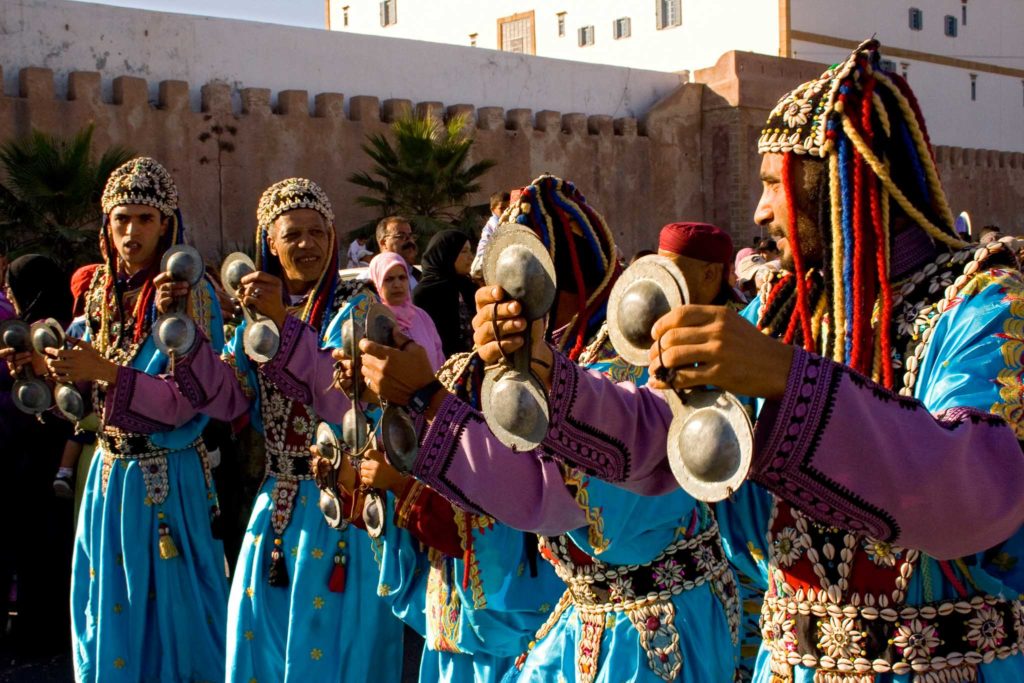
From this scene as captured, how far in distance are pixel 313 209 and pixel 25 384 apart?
1.40 m

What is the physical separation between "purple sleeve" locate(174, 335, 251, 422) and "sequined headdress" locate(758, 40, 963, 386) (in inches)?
121

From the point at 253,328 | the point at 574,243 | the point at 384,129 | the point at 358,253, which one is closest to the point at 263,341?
the point at 253,328

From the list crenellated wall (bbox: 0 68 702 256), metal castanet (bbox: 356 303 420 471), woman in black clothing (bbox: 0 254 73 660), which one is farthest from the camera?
crenellated wall (bbox: 0 68 702 256)

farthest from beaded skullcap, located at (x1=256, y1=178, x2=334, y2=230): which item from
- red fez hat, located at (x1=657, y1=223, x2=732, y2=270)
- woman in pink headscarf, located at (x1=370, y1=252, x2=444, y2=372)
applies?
red fez hat, located at (x1=657, y1=223, x2=732, y2=270)

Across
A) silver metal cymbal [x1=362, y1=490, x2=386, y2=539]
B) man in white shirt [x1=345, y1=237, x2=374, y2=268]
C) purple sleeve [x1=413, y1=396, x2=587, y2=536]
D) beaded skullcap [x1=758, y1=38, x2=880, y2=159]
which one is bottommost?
silver metal cymbal [x1=362, y1=490, x2=386, y2=539]

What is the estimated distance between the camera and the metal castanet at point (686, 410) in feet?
5.65

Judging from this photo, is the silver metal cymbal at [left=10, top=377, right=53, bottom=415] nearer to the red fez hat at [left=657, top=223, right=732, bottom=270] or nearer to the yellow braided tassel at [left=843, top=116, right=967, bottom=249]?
the red fez hat at [left=657, top=223, right=732, bottom=270]

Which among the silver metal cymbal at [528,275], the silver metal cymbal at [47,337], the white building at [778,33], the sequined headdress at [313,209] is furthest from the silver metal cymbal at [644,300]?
the white building at [778,33]

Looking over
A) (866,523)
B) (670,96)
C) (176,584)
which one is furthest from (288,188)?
(670,96)

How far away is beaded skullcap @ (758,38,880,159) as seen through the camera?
2350 mm

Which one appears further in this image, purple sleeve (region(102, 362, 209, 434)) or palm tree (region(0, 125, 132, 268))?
palm tree (region(0, 125, 132, 268))

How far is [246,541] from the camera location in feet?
16.1

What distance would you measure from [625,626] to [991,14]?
Answer: 45.4 meters

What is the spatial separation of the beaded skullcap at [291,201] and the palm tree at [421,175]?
15.2 meters
